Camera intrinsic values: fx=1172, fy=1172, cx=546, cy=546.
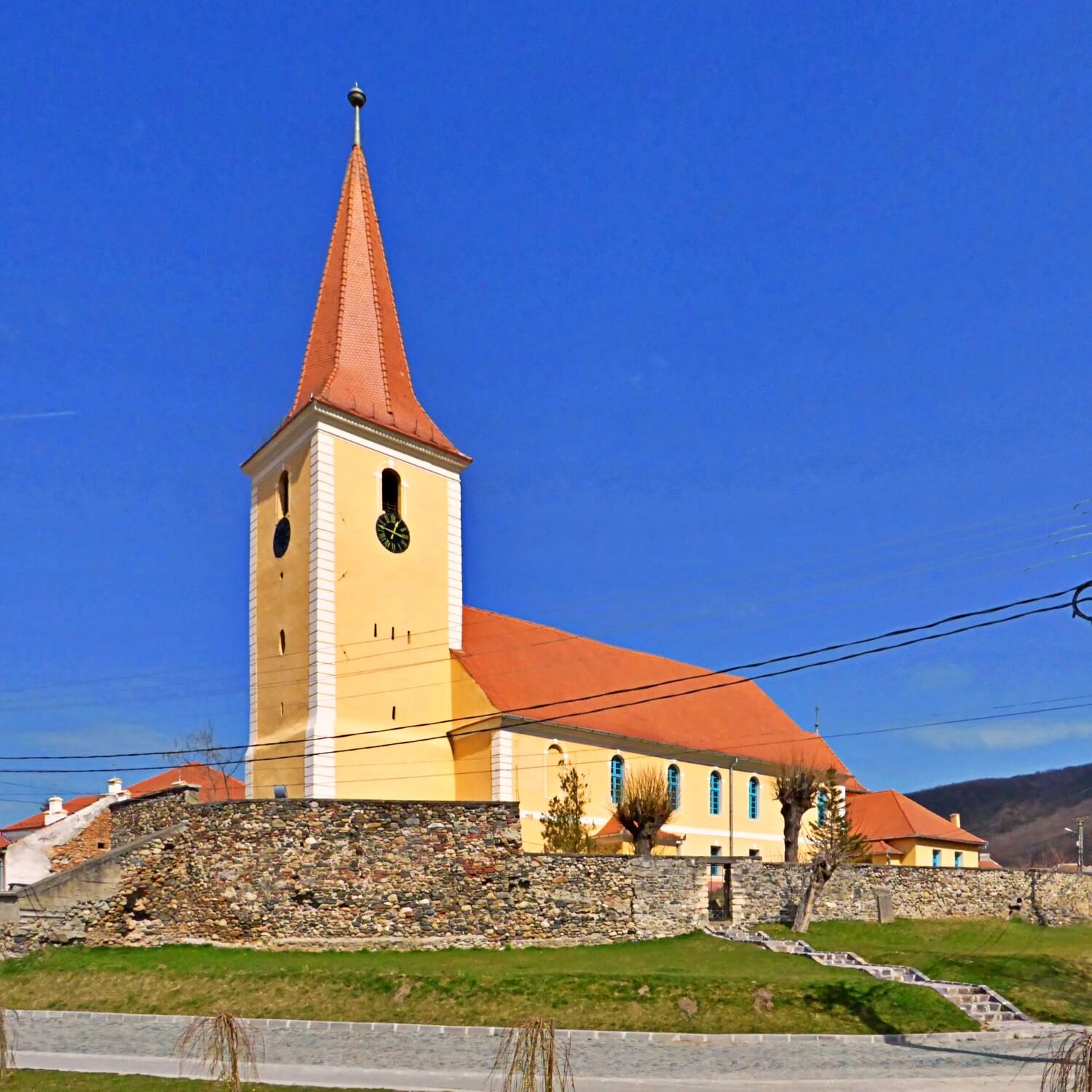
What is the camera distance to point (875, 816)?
53031 millimetres

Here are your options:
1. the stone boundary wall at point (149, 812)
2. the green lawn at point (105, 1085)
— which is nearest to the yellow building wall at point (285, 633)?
the stone boundary wall at point (149, 812)

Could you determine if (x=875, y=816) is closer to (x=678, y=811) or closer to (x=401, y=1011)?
(x=678, y=811)

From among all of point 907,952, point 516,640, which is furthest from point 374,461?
point 907,952

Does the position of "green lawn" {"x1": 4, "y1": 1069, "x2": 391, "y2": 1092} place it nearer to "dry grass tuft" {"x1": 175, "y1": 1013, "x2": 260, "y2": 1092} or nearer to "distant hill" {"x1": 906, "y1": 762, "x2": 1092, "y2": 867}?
"dry grass tuft" {"x1": 175, "y1": 1013, "x2": 260, "y2": 1092}

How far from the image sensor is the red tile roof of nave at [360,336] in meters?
38.1

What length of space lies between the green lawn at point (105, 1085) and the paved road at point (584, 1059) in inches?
24.0

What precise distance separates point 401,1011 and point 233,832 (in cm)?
751

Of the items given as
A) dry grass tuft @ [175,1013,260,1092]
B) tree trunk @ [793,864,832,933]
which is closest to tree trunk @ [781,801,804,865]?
tree trunk @ [793,864,832,933]

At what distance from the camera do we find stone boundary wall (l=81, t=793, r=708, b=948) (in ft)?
84.3

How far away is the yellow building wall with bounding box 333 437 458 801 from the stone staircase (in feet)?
36.5

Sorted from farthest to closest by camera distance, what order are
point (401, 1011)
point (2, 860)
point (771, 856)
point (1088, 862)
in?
point (1088, 862) < point (771, 856) < point (2, 860) < point (401, 1011)

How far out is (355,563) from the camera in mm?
36094

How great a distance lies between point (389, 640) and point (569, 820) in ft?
25.7

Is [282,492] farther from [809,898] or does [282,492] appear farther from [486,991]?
[486,991]
